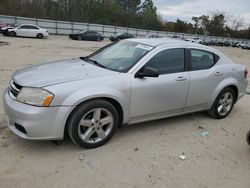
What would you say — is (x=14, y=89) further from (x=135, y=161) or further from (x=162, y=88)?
(x=162, y=88)

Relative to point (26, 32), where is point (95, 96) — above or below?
above

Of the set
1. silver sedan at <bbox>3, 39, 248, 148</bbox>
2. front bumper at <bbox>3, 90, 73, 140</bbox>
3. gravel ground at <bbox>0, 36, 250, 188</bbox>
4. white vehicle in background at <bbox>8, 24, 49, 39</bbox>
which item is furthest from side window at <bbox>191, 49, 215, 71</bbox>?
white vehicle in background at <bbox>8, 24, 49, 39</bbox>

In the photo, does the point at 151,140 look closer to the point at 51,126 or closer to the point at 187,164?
the point at 187,164

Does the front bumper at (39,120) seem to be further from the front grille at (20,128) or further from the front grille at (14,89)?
the front grille at (14,89)

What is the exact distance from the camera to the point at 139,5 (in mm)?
74375

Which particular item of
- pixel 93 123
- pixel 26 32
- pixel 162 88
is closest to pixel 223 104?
pixel 162 88

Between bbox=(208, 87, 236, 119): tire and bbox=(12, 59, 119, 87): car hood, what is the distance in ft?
7.44

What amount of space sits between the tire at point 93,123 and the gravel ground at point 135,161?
0.14 meters

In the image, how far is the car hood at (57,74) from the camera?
132 inches

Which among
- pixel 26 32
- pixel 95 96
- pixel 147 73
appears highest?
→ pixel 147 73

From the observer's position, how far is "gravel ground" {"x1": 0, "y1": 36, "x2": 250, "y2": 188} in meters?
2.97

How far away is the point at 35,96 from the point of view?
3203 mm

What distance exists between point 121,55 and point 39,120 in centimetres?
177

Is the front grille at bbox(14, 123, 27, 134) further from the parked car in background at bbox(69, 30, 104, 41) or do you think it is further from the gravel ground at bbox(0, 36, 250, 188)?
the parked car in background at bbox(69, 30, 104, 41)
